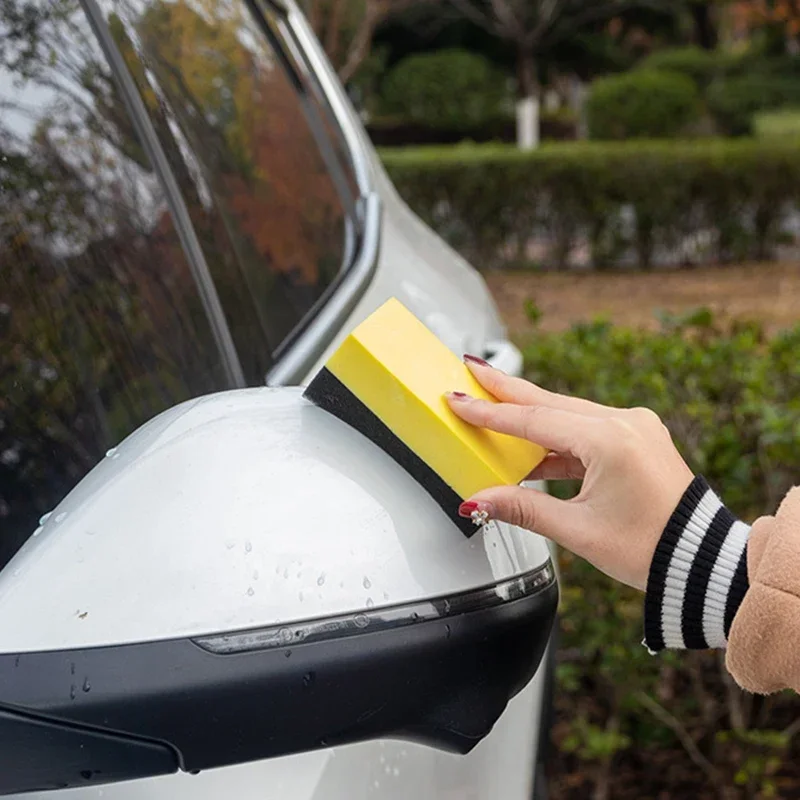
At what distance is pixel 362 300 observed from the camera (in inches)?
77.4

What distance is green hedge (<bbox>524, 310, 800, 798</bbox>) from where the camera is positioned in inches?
102

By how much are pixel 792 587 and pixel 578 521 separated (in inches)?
7.1

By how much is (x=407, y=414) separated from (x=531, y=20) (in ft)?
78.4

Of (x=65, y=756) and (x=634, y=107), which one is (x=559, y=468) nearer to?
(x=65, y=756)

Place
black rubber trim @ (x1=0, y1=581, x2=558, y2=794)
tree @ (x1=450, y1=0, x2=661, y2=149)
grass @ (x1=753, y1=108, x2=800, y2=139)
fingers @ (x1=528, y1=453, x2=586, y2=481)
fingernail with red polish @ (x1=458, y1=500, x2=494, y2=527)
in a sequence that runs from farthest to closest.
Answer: tree @ (x1=450, y1=0, x2=661, y2=149), grass @ (x1=753, y1=108, x2=800, y2=139), fingers @ (x1=528, y1=453, x2=586, y2=481), fingernail with red polish @ (x1=458, y1=500, x2=494, y2=527), black rubber trim @ (x1=0, y1=581, x2=558, y2=794)

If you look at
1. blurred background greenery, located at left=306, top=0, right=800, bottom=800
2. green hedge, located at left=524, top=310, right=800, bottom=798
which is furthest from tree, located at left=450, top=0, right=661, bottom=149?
green hedge, located at left=524, top=310, right=800, bottom=798

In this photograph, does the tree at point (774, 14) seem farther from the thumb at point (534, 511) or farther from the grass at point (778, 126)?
the thumb at point (534, 511)

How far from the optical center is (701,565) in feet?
3.26

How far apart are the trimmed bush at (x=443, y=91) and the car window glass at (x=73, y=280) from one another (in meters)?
21.7

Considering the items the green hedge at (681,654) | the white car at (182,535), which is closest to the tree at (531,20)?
the green hedge at (681,654)

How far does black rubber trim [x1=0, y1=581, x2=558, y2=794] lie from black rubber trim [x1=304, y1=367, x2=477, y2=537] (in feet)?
0.29

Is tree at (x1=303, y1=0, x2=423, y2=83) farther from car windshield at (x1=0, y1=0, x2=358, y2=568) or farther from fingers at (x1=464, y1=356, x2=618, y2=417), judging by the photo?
fingers at (x1=464, y1=356, x2=618, y2=417)

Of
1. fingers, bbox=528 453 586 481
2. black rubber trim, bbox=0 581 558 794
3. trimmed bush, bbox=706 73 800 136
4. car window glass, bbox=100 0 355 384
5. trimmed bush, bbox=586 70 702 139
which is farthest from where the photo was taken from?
trimmed bush, bbox=706 73 800 136

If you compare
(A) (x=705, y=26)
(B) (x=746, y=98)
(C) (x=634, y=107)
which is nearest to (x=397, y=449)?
(C) (x=634, y=107)
